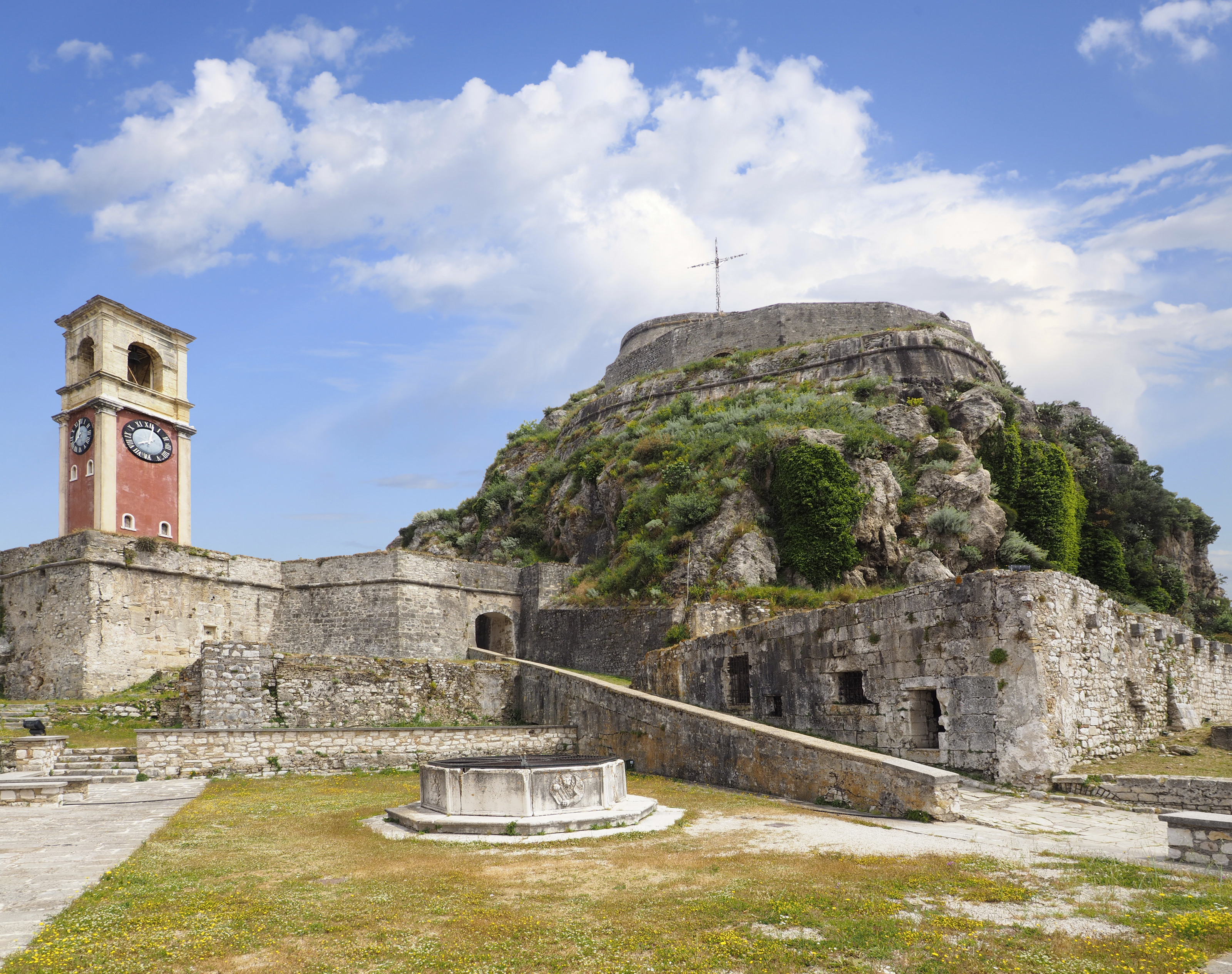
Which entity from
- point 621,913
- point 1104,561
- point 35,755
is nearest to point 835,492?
point 1104,561

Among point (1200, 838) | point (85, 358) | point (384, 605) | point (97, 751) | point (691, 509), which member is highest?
point (85, 358)

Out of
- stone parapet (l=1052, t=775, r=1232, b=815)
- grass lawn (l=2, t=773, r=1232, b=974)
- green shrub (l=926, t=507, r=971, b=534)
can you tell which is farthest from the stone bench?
green shrub (l=926, t=507, r=971, b=534)

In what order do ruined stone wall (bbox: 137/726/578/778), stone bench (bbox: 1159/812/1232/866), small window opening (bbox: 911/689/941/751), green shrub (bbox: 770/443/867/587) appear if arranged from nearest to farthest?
1. stone bench (bbox: 1159/812/1232/866)
2. small window opening (bbox: 911/689/941/751)
3. ruined stone wall (bbox: 137/726/578/778)
4. green shrub (bbox: 770/443/867/587)

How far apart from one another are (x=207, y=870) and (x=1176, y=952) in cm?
719

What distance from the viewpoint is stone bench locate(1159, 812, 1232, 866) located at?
664 centimetres

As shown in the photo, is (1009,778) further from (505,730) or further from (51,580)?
(51,580)

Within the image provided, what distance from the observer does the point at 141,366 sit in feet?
118

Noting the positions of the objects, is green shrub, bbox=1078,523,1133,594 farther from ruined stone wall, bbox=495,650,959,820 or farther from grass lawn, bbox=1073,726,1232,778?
ruined stone wall, bbox=495,650,959,820

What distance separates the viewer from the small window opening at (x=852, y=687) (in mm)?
13594

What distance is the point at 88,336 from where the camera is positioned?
3388 cm

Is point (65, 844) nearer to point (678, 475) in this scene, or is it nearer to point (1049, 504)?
point (678, 475)

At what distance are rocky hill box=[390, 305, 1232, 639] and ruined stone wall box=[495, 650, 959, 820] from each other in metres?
6.22

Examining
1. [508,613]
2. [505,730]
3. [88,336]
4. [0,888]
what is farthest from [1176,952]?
[88,336]

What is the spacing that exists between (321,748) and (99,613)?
13.9 m
